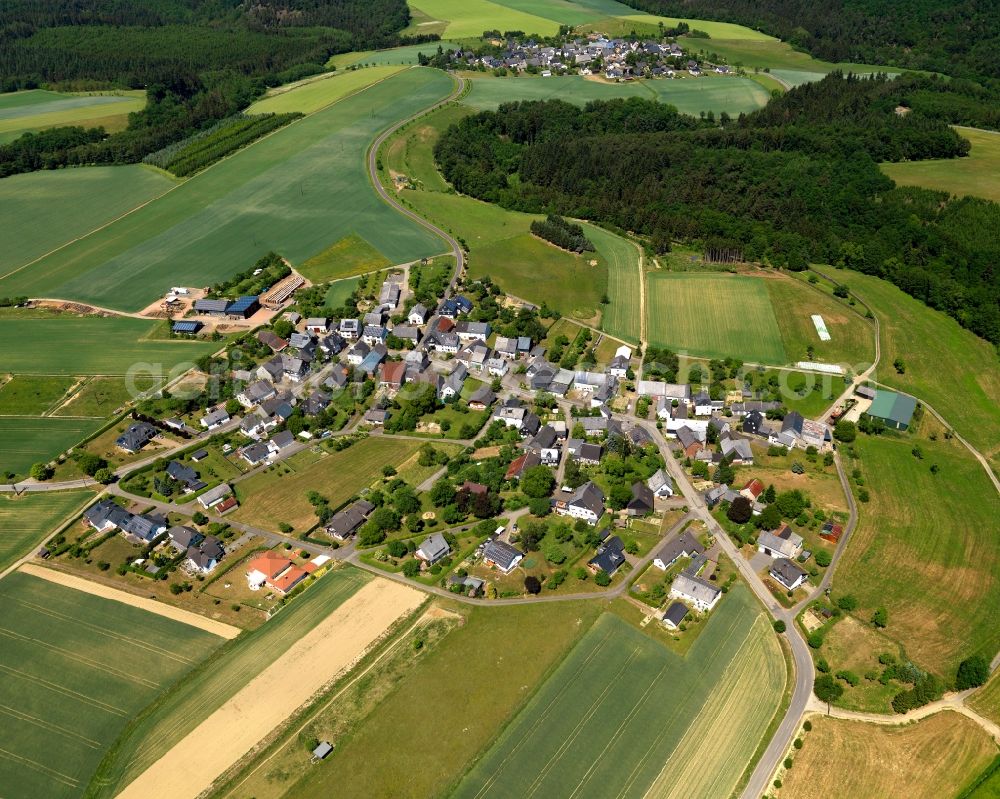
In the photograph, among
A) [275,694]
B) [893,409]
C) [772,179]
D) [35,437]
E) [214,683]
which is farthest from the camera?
[772,179]

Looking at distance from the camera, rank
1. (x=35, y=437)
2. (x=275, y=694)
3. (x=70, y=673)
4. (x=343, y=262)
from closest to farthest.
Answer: (x=275, y=694)
(x=70, y=673)
(x=35, y=437)
(x=343, y=262)

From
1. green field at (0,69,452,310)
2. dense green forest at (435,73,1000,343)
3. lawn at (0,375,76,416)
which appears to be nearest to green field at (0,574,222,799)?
lawn at (0,375,76,416)

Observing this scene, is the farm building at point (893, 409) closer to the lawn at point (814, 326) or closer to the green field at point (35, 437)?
the lawn at point (814, 326)

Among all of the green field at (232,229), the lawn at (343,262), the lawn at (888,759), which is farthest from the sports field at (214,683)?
the green field at (232,229)

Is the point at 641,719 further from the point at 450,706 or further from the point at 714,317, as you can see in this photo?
Answer: the point at 714,317

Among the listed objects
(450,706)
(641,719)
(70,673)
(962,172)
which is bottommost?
(70,673)

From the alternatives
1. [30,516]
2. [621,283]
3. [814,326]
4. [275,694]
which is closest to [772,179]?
[621,283]

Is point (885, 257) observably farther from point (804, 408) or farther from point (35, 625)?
point (35, 625)

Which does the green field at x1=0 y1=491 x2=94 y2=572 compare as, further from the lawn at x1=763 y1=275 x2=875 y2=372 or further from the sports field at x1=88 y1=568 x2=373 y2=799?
the lawn at x1=763 y1=275 x2=875 y2=372
